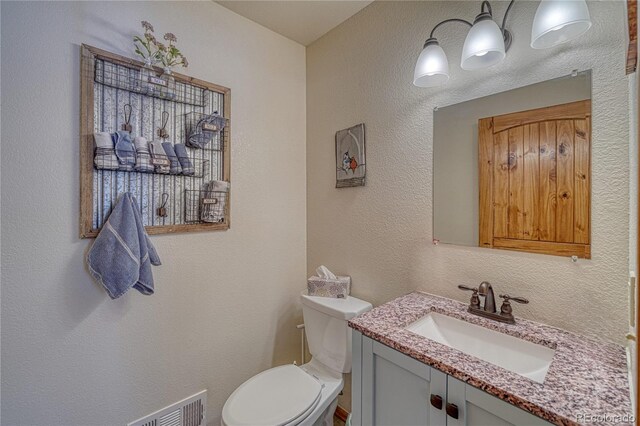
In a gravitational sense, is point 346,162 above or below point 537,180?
above

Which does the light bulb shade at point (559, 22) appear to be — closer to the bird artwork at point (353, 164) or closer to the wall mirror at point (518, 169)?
the wall mirror at point (518, 169)

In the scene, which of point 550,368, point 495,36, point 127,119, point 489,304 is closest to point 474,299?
point 489,304

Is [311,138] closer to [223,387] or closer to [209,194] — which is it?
[209,194]

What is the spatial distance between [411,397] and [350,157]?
123 cm

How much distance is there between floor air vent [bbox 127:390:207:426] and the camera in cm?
139

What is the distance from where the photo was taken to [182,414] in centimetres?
148

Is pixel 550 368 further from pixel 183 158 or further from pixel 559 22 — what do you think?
pixel 183 158

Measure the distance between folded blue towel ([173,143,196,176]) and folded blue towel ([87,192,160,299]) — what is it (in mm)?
288

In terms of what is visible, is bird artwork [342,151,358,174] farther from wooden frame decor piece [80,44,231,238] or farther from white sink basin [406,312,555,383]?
white sink basin [406,312,555,383]

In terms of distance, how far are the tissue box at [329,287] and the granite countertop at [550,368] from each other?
0.49 m


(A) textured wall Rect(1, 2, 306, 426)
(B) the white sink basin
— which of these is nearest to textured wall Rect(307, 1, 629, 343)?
(B) the white sink basin

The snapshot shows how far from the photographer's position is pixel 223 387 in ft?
5.40

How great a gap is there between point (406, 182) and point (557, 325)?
82 centimetres

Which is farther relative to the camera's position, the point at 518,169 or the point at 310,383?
Answer: the point at 310,383
